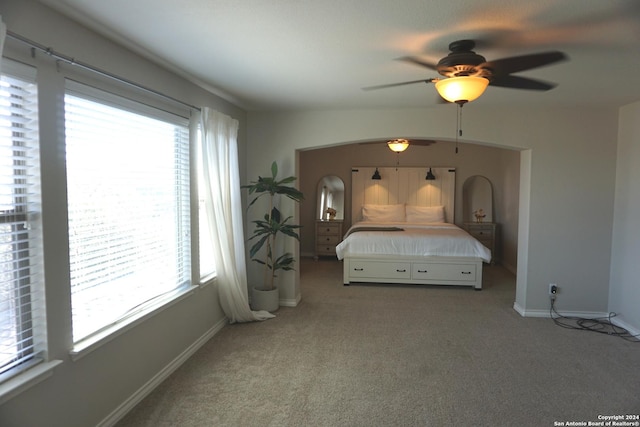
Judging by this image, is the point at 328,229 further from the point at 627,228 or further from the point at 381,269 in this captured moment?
the point at 627,228

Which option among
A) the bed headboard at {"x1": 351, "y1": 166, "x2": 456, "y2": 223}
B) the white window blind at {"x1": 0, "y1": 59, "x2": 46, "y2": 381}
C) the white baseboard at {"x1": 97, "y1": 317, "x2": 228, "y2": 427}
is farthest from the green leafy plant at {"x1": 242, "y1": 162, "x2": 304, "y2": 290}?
the bed headboard at {"x1": 351, "y1": 166, "x2": 456, "y2": 223}

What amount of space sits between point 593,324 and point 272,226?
3.59 metres

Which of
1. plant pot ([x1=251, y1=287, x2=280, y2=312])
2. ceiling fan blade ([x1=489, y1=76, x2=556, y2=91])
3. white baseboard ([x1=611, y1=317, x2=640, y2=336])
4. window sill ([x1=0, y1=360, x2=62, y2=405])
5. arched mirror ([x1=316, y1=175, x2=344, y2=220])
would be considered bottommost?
white baseboard ([x1=611, y1=317, x2=640, y2=336])

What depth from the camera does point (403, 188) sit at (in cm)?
788

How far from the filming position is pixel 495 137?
4.30 metres

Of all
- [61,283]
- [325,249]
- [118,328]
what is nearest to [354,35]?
[61,283]

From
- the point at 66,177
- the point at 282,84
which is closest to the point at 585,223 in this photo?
the point at 282,84

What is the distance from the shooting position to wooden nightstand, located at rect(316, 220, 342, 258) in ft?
25.2

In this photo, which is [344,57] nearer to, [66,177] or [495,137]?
[66,177]

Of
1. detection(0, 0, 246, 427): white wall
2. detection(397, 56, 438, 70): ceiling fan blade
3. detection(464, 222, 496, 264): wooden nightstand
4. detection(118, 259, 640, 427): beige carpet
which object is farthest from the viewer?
detection(464, 222, 496, 264): wooden nightstand

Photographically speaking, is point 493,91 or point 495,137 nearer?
point 493,91

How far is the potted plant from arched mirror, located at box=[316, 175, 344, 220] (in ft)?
10.9

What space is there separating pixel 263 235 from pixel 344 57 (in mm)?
2626

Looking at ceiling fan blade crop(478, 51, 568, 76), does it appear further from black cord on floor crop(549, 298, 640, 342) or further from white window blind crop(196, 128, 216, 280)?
black cord on floor crop(549, 298, 640, 342)
